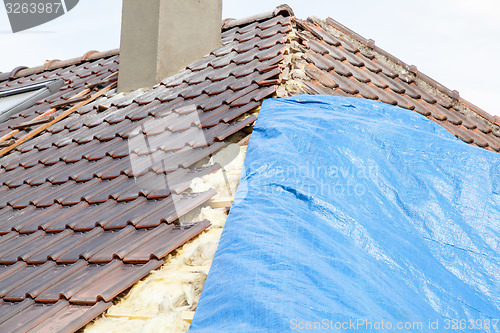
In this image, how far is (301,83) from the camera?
4.75m

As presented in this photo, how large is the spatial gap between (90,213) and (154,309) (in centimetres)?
133

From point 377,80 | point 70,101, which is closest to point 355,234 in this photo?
point 377,80

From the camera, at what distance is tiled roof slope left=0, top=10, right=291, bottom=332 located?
286 cm

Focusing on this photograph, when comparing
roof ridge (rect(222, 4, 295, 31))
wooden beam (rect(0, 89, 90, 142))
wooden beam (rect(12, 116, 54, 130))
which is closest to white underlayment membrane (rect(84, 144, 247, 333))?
wooden beam (rect(12, 116, 54, 130))

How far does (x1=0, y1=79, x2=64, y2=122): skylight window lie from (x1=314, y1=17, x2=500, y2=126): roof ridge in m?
3.89

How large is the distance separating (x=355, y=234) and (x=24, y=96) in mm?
6579

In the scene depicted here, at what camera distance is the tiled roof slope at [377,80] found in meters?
5.52

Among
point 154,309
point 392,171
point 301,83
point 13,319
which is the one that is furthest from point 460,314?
point 301,83

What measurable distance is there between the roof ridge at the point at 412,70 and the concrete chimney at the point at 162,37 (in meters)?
1.61

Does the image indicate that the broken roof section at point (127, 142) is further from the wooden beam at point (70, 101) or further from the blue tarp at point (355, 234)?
the blue tarp at point (355, 234)

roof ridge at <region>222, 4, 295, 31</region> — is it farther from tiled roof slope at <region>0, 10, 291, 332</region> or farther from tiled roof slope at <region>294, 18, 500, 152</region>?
tiled roof slope at <region>294, 18, 500, 152</region>

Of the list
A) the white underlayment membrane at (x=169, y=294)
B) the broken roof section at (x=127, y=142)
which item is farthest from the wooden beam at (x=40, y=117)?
the white underlayment membrane at (x=169, y=294)

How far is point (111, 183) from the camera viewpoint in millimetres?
3961

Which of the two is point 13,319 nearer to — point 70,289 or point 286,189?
point 70,289
